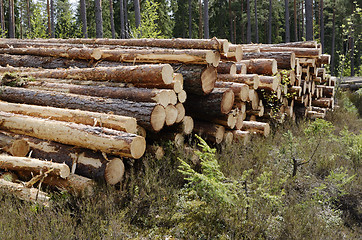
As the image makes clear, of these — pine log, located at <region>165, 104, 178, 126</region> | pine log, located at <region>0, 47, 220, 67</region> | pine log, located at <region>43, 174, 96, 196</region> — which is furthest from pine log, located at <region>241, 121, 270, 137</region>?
pine log, located at <region>43, 174, 96, 196</region>

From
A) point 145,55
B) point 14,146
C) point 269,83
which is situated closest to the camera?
point 14,146

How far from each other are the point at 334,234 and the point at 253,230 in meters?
1.10

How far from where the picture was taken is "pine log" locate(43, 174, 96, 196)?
3.84 m

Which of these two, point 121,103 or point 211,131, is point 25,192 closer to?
point 121,103

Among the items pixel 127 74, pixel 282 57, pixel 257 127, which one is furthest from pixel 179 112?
pixel 282 57

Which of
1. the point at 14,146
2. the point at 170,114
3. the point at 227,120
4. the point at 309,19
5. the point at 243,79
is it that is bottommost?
the point at 14,146

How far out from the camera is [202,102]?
5844 millimetres

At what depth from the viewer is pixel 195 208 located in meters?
3.85

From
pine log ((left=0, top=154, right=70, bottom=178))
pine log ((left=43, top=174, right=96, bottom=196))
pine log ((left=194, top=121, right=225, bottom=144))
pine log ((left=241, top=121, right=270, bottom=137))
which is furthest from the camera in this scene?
pine log ((left=241, top=121, right=270, bottom=137))

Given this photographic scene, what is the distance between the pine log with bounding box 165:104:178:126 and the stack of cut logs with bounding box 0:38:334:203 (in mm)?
17

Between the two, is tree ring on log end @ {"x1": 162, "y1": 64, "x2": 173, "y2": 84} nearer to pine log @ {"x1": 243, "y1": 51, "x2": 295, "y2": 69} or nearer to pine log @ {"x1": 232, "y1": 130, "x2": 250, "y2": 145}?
pine log @ {"x1": 232, "y1": 130, "x2": 250, "y2": 145}

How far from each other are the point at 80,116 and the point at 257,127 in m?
4.04

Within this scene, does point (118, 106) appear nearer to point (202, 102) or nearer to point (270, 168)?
point (202, 102)

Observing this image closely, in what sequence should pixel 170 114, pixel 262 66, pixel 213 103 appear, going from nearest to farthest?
pixel 170 114 < pixel 213 103 < pixel 262 66
